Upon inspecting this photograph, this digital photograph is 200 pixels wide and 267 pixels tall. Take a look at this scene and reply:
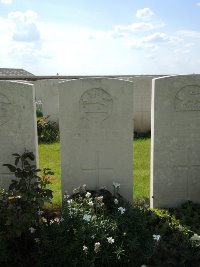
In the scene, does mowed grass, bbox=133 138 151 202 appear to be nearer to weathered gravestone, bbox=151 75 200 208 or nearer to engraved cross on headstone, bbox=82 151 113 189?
weathered gravestone, bbox=151 75 200 208

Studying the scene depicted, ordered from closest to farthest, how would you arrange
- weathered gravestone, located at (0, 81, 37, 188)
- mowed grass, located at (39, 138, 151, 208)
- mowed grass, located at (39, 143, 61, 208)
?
weathered gravestone, located at (0, 81, 37, 188) → mowed grass, located at (39, 143, 61, 208) → mowed grass, located at (39, 138, 151, 208)

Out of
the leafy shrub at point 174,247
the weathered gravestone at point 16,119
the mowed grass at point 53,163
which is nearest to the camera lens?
the leafy shrub at point 174,247

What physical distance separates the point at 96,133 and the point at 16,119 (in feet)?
3.32

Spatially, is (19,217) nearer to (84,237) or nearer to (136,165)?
(84,237)

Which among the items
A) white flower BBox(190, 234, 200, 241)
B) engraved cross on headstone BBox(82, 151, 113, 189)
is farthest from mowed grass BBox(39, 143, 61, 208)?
white flower BBox(190, 234, 200, 241)

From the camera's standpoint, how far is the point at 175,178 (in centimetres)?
488

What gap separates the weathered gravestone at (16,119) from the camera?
14.3 ft

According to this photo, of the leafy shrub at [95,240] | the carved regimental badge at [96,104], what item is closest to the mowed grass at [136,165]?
the leafy shrub at [95,240]

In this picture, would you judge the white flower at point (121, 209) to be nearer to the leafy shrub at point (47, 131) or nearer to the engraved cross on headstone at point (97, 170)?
the engraved cross on headstone at point (97, 170)

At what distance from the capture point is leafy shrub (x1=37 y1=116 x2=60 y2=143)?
998cm

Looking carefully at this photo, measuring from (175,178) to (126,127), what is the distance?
1031mm

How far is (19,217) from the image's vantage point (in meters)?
3.51

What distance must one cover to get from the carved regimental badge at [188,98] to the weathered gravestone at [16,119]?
186 centimetres

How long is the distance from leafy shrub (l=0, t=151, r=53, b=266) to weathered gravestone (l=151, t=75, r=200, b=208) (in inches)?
65.1
